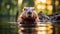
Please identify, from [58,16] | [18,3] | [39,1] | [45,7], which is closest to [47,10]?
[45,7]

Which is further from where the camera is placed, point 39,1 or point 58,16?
point 39,1

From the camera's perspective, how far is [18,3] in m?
12.0

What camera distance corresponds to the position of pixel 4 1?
11352 millimetres

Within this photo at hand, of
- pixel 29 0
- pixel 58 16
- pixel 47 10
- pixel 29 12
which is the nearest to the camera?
pixel 29 12

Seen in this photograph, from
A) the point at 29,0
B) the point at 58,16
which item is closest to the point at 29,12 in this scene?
the point at 58,16

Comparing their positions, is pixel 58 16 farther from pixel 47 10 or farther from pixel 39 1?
pixel 39 1

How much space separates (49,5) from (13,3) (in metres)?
2.21

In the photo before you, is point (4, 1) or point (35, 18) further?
point (4, 1)

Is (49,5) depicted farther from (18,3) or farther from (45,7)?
(18,3)

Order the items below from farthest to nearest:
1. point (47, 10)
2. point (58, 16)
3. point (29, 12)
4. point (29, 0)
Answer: point (29, 0) → point (47, 10) → point (58, 16) → point (29, 12)

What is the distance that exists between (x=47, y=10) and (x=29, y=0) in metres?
1.33

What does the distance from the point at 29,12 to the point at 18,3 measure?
7.14 metres

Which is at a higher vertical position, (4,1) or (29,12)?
(4,1)

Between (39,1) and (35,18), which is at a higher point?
(39,1)
